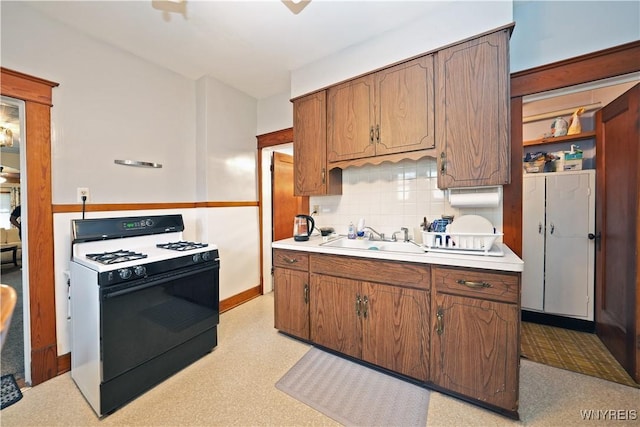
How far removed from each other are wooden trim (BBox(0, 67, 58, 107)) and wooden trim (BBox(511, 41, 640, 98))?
3.32 meters

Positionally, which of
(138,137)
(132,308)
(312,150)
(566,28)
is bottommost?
(132,308)

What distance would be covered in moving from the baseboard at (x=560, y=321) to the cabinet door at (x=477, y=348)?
157 centimetres

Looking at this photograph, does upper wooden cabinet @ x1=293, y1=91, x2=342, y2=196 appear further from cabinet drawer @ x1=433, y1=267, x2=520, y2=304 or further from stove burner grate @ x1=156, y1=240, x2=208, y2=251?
cabinet drawer @ x1=433, y1=267, x2=520, y2=304

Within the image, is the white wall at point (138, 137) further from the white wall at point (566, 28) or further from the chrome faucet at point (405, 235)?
the white wall at point (566, 28)

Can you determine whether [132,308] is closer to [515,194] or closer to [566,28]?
[515,194]

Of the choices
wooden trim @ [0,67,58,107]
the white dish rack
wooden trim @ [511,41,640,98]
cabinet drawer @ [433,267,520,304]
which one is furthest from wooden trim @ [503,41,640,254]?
wooden trim @ [0,67,58,107]

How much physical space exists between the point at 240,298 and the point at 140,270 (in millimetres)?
1662

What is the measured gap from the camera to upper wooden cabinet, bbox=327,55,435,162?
1906mm

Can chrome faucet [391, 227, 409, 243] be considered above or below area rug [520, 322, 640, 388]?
above

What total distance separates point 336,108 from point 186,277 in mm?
1873

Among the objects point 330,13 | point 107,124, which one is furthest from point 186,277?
point 330,13

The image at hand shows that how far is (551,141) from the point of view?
A: 2.54m

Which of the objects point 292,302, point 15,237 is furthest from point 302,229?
point 15,237

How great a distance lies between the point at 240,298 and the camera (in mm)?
3113
